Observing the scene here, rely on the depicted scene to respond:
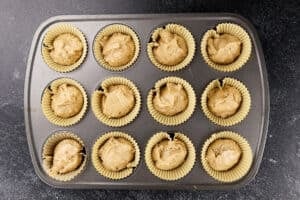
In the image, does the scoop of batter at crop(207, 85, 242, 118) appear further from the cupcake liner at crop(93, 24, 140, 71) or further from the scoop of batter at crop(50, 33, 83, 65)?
the scoop of batter at crop(50, 33, 83, 65)

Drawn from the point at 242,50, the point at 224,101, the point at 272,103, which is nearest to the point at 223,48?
the point at 242,50

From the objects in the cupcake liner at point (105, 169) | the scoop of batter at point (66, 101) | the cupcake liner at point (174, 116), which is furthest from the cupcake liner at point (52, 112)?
the cupcake liner at point (174, 116)

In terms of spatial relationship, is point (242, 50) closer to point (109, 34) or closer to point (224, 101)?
point (224, 101)

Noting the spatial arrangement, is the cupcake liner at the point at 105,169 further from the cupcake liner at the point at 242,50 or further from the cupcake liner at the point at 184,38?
the cupcake liner at the point at 242,50

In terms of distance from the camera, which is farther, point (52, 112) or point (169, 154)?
point (52, 112)

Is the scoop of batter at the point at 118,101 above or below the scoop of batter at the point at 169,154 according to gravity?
above
